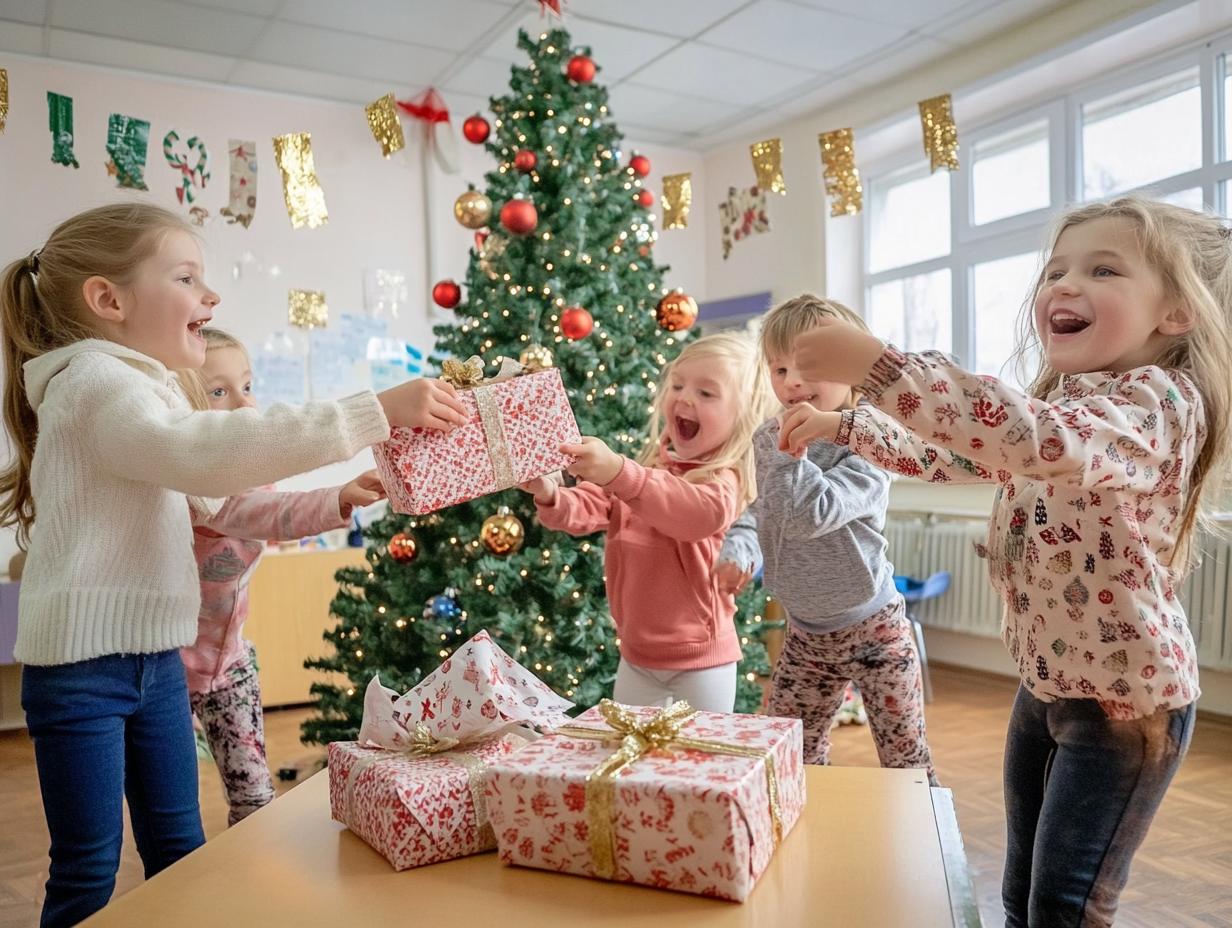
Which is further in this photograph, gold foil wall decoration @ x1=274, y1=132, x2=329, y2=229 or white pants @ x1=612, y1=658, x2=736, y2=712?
gold foil wall decoration @ x1=274, y1=132, x2=329, y2=229

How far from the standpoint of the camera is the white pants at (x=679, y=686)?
6.54 ft

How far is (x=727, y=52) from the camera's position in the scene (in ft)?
14.8

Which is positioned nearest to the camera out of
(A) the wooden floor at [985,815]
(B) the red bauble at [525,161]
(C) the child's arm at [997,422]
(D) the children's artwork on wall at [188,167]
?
(C) the child's arm at [997,422]

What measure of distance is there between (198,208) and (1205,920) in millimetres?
4540

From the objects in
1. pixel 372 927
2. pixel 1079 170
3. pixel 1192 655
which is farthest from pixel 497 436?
pixel 1079 170

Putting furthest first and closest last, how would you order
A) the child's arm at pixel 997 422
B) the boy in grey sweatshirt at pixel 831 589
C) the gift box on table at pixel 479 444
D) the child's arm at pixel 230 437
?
the boy in grey sweatshirt at pixel 831 589, the gift box on table at pixel 479 444, the child's arm at pixel 230 437, the child's arm at pixel 997 422

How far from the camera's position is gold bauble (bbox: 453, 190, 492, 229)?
2996 mm

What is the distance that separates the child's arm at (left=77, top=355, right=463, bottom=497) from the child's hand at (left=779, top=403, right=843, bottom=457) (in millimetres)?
465

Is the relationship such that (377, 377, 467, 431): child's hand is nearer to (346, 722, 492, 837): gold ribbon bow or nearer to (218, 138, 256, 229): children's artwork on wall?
(346, 722, 492, 837): gold ribbon bow

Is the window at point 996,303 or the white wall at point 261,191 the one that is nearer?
the white wall at point 261,191

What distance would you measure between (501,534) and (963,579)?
2729mm

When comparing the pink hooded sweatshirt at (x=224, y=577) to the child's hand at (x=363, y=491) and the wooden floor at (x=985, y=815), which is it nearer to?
the child's hand at (x=363, y=491)

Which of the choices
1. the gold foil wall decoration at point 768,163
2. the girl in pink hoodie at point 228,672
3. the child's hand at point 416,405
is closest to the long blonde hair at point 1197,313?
the child's hand at point 416,405

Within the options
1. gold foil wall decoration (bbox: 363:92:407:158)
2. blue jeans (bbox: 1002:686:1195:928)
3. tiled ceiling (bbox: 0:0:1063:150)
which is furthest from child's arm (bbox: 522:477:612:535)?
tiled ceiling (bbox: 0:0:1063:150)
